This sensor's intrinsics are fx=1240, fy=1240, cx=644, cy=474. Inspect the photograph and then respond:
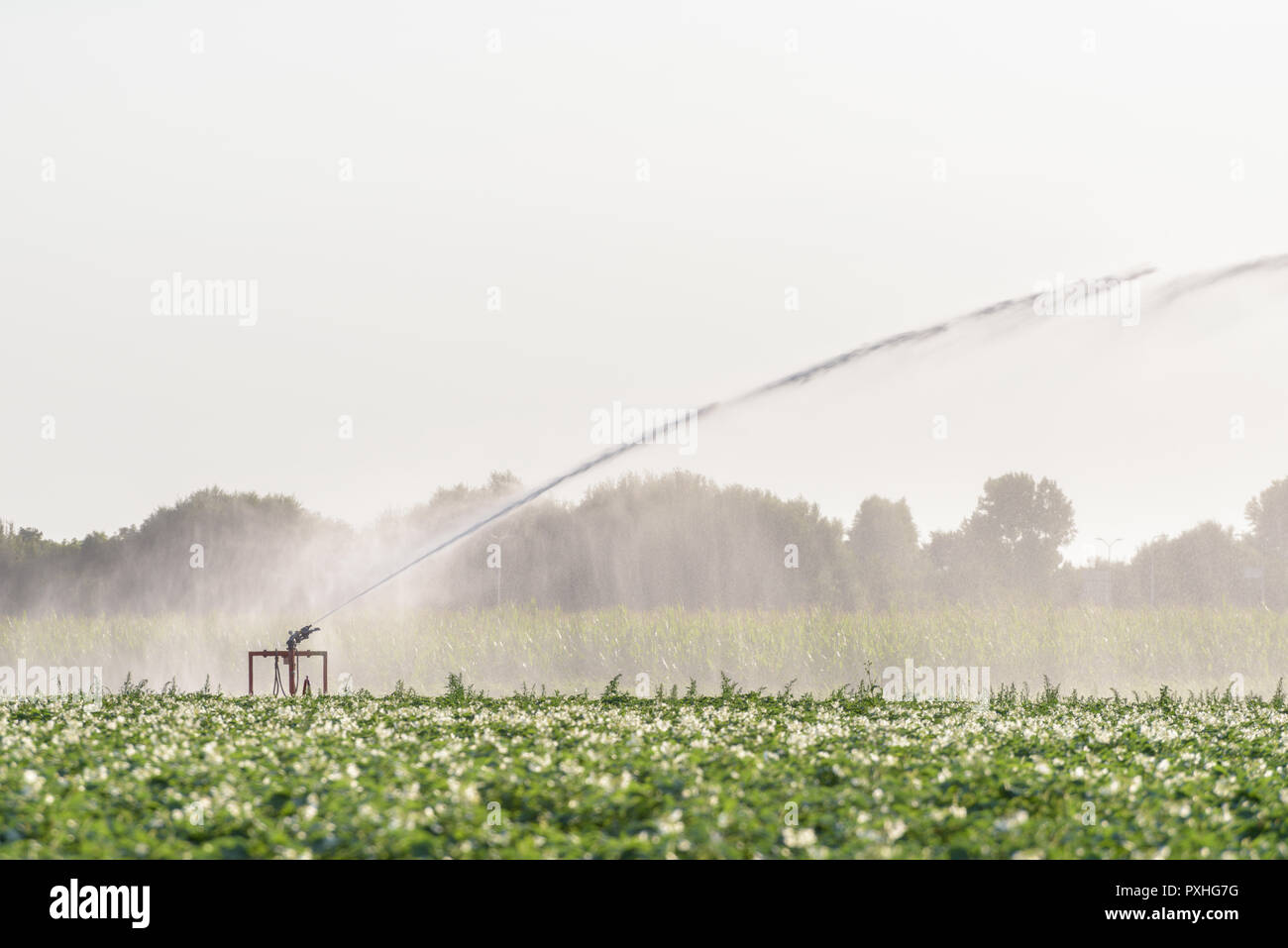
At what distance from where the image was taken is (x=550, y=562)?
35812 millimetres

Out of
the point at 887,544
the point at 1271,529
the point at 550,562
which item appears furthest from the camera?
the point at 1271,529

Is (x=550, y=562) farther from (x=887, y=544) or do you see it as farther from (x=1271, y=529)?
(x=1271, y=529)

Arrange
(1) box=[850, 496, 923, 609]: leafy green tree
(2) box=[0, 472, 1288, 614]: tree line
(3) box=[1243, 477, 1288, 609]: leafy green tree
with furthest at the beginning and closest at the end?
(3) box=[1243, 477, 1288, 609]: leafy green tree → (1) box=[850, 496, 923, 609]: leafy green tree → (2) box=[0, 472, 1288, 614]: tree line

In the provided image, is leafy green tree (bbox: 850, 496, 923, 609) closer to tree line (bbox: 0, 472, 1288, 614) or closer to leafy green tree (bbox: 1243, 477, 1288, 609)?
tree line (bbox: 0, 472, 1288, 614)

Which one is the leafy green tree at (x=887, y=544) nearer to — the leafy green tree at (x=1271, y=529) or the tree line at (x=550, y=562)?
the tree line at (x=550, y=562)

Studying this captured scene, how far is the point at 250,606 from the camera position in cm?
2820

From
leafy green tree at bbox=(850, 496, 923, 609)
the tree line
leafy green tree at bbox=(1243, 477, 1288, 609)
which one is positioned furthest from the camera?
leafy green tree at bbox=(1243, 477, 1288, 609)

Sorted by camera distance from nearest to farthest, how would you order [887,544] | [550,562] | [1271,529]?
1. [550,562]
2. [887,544]
3. [1271,529]

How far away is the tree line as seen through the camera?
29578 millimetres

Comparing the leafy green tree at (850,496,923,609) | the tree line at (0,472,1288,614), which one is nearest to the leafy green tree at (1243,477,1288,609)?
the tree line at (0,472,1288,614)

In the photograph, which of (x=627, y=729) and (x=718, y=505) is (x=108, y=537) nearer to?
(x=718, y=505)

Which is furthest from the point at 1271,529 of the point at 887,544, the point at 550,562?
the point at 550,562
